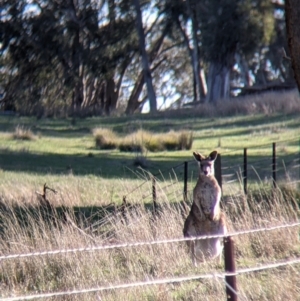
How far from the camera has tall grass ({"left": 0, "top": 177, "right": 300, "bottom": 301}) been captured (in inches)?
342

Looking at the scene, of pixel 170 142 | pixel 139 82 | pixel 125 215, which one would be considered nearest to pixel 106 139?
pixel 170 142

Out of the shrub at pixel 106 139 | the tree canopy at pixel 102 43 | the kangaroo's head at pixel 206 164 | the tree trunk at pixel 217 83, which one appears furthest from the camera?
the tree trunk at pixel 217 83

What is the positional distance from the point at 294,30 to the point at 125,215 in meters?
3.07

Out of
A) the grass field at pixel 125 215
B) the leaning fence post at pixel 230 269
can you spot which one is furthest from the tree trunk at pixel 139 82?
the leaning fence post at pixel 230 269

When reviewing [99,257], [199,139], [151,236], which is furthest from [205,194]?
[199,139]

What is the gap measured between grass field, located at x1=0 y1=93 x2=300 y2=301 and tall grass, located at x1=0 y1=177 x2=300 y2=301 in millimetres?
13

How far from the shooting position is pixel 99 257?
9.78 metres

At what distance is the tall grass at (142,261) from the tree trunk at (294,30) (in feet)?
6.20

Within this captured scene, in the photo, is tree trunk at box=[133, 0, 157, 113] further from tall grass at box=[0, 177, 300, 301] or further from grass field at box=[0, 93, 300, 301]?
tall grass at box=[0, 177, 300, 301]


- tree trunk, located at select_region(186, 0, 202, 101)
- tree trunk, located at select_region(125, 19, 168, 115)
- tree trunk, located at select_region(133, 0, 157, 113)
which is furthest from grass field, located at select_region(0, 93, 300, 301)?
tree trunk, located at select_region(125, 19, 168, 115)

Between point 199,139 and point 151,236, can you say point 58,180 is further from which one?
point 199,139

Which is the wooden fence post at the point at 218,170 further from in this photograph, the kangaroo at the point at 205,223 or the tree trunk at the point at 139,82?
the tree trunk at the point at 139,82

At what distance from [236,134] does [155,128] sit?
215 inches

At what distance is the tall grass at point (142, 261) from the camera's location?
8688mm
